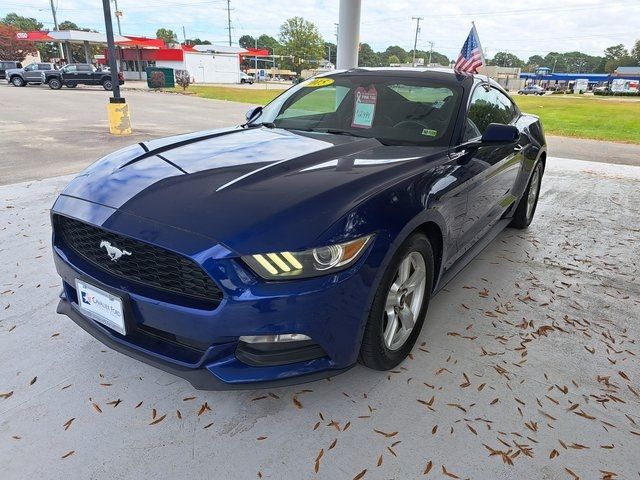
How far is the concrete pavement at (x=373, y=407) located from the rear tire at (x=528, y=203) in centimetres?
151

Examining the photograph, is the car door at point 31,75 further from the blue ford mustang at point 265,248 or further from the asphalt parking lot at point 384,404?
the blue ford mustang at point 265,248

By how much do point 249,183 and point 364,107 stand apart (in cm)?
149

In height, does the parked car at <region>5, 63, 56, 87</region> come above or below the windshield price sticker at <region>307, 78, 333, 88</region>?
below

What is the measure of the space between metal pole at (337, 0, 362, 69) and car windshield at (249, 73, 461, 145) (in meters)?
4.41

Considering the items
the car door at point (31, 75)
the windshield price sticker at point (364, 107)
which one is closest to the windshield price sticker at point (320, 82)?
the windshield price sticker at point (364, 107)

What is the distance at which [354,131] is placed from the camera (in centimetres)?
324

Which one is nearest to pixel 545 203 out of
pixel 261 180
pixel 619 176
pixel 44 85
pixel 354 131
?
pixel 619 176

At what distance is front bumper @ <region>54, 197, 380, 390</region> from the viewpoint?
1.83 m

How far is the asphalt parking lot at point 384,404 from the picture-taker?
1.98m

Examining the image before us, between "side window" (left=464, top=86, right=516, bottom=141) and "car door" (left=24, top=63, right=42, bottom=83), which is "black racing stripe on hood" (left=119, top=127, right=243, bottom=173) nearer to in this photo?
"side window" (left=464, top=86, right=516, bottom=141)

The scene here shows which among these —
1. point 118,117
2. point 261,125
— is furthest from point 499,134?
point 118,117

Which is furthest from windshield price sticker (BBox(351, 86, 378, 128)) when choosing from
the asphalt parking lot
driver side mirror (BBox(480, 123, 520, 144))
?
the asphalt parking lot

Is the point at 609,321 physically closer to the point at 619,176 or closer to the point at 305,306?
the point at 305,306

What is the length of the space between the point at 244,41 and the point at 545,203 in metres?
157
